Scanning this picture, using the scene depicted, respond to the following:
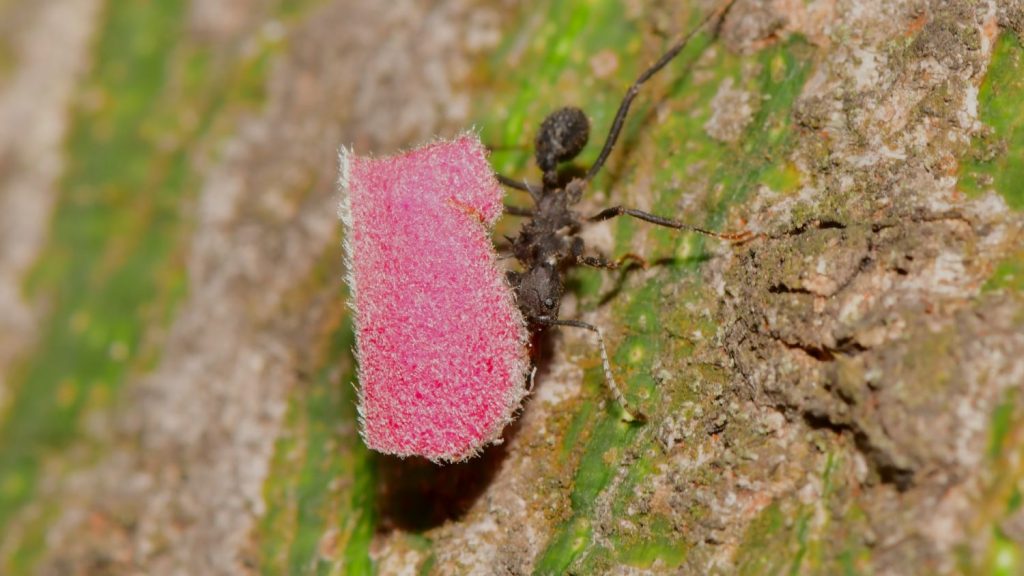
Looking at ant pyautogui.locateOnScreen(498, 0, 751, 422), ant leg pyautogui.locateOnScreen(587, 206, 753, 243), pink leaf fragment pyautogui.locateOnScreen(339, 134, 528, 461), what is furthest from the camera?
ant pyautogui.locateOnScreen(498, 0, 751, 422)

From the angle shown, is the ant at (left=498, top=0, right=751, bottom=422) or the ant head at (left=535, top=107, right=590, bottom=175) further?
the ant head at (left=535, top=107, right=590, bottom=175)

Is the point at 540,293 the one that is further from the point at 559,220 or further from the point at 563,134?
the point at 563,134

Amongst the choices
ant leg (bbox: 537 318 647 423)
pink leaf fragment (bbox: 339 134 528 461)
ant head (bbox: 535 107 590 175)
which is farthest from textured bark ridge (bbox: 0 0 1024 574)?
pink leaf fragment (bbox: 339 134 528 461)

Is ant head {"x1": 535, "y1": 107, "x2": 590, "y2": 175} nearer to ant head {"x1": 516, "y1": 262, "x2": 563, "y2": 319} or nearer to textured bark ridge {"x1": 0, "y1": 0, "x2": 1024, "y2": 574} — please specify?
textured bark ridge {"x1": 0, "y1": 0, "x2": 1024, "y2": 574}

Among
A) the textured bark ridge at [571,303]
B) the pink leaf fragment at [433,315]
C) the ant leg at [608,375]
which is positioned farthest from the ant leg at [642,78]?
the ant leg at [608,375]

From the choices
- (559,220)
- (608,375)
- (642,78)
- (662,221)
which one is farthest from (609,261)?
(642,78)

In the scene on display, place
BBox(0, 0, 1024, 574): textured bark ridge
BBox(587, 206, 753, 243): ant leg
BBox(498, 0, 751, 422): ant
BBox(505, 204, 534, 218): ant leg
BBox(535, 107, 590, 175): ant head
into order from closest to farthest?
BBox(0, 0, 1024, 574): textured bark ridge → BBox(587, 206, 753, 243): ant leg → BBox(498, 0, 751, 422): ant → BBox(535, 107, 590, 175): ant head → BBox(505, 204, 534, 218): ant leg

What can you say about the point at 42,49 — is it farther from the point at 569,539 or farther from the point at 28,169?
the point at 569,539

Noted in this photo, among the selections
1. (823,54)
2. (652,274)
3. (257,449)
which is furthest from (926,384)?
(257,449)

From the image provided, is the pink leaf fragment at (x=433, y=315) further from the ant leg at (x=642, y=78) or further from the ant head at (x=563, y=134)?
the ant leg at (x=642, y=78)
